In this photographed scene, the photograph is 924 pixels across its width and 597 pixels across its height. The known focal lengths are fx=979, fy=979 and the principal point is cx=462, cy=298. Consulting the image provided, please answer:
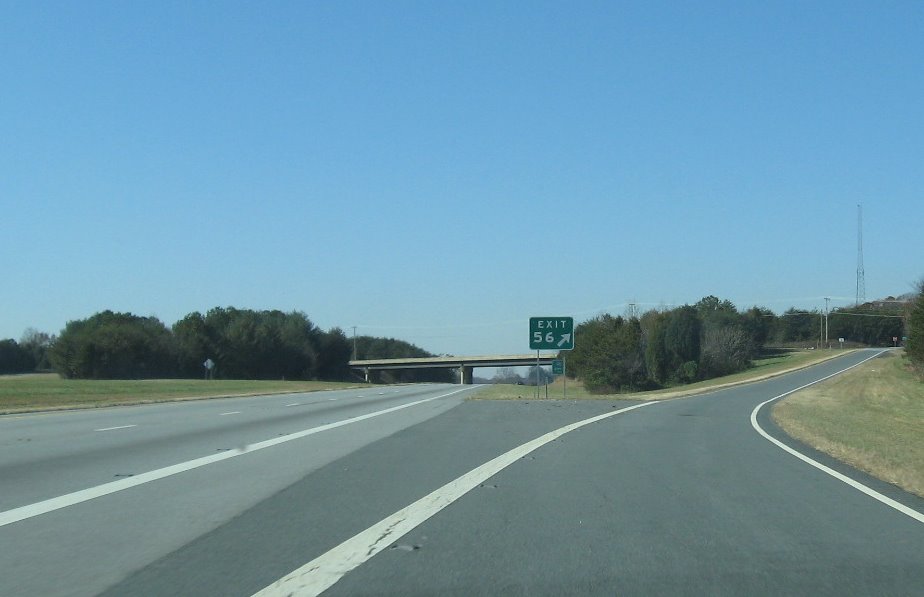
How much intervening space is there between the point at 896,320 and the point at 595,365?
103 m

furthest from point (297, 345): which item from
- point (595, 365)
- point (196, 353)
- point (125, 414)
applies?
point (125, 414)

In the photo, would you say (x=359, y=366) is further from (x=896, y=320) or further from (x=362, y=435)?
(x=362, y=435)

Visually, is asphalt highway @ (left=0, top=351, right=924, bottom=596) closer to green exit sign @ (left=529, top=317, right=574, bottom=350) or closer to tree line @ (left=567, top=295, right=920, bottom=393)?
green exit sign @ (left=529, top=317, right=574, bottom=350)

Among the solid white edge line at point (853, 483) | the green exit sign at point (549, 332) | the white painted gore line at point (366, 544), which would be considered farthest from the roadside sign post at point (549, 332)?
the white painted gore line at point (366, 544)

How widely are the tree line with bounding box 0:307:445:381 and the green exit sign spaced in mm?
75399

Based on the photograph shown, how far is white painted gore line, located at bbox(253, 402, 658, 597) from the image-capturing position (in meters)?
7.43

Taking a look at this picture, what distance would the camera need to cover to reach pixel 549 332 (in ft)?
135

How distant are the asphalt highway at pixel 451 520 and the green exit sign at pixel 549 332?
21.5 meters

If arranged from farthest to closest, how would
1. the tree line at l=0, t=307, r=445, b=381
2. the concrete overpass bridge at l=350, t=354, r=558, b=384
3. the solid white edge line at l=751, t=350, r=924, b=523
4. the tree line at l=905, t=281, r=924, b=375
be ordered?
the concrete overpass bridge at l=350, t=354, r=558, b=384
the tree line at l=0, t=307, r=445, b=381
the tree line at l=905, t=281, r=924, b=375
the solid white edge line at l=751, t=350, r=924, b=523

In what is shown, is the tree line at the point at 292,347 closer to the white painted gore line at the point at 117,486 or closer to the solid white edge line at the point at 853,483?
the solid white edge line at the point at 853,483

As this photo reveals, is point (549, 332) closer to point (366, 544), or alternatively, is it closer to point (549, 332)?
point (549, 332)

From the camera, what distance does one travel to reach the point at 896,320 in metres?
175

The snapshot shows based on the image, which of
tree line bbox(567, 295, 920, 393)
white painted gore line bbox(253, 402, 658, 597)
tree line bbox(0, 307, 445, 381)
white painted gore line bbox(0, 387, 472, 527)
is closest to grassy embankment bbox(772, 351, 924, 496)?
white painted gore line bbox(253, 402, 658, 597)

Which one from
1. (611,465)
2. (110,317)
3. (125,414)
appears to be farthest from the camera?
(110,317)
